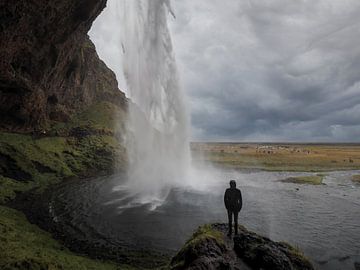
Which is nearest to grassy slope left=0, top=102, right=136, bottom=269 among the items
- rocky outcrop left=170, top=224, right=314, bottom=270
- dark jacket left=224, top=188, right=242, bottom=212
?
rocky outcrop left=170, top=224, right=314, bottom=270

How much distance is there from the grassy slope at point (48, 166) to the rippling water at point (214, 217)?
5422 millimetres

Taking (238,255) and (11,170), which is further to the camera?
(11,170)

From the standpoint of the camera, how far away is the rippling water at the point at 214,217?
1145 inches

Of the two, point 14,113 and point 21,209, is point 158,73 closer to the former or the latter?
point 14,113

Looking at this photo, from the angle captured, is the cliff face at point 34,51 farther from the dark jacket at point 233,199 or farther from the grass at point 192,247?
the grass at point 192,247

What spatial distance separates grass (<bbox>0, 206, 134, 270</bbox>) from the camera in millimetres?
19469

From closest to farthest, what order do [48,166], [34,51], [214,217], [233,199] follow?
[233,199]
[214,217]
[34,51]
[48,166]

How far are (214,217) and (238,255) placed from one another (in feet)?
65.5

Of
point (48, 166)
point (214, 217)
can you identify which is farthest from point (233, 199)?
point (48, 166)

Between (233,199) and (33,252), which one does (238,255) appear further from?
(33,252)

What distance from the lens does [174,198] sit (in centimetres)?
4938

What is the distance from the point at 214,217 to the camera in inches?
1486

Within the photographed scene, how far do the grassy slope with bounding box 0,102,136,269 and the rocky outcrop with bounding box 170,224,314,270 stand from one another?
28.5ft

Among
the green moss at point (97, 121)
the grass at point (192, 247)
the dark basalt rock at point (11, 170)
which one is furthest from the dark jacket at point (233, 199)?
the green moss at point (97, 121)
